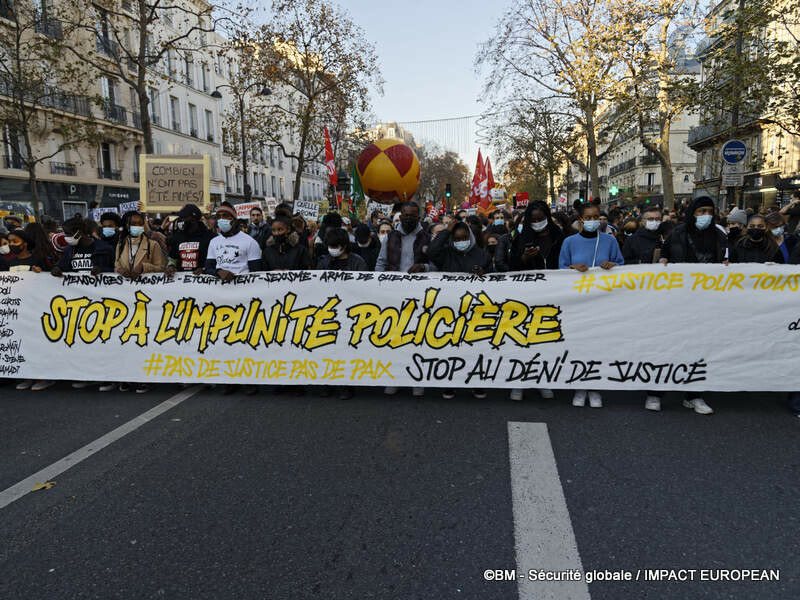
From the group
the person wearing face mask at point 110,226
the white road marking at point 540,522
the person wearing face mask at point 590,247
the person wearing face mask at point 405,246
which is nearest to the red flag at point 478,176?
the person wearing face mask at point 405,246

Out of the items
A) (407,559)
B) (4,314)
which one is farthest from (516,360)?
(4,314)

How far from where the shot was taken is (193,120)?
43.5 meters

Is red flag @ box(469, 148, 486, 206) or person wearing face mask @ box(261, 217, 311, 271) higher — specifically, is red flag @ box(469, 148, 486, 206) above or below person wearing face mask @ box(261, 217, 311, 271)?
above

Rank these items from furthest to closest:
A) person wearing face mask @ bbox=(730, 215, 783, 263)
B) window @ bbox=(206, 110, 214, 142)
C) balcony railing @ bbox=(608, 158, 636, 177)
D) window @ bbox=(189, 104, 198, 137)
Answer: balcony railing @ bbox=(608, 158, 636, 177)
window @ bbox=(206, 110, 214, 142)
window @ bbox=(189, 104, 198, 137)
person wearing face mask @ bbox=(730, 215, 783, 263)

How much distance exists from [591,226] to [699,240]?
1.01 meters

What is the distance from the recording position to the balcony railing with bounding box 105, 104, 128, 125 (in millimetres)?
33062

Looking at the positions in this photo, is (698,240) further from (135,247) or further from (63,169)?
(63,169)

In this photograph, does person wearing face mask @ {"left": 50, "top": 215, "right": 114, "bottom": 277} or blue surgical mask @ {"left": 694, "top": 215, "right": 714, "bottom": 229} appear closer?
blue surgical mask @ {"left": 694, "top": 215, "right": 714, "bottom": 229}

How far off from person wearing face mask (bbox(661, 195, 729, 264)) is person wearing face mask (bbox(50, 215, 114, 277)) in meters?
5.74

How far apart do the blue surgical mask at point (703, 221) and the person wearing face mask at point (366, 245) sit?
3.67 metres

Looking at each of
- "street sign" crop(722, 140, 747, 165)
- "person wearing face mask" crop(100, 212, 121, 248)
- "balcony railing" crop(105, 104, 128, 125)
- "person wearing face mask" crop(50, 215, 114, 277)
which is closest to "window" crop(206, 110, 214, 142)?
"balcony railing" crop(105, 104, 128, 125)

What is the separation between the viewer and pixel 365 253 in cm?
791

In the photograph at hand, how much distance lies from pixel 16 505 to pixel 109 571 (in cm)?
111

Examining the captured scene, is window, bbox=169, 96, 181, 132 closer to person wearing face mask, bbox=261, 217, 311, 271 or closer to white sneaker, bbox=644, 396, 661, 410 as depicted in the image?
person wearing face mask, bbox=261, 217, 311, 271
